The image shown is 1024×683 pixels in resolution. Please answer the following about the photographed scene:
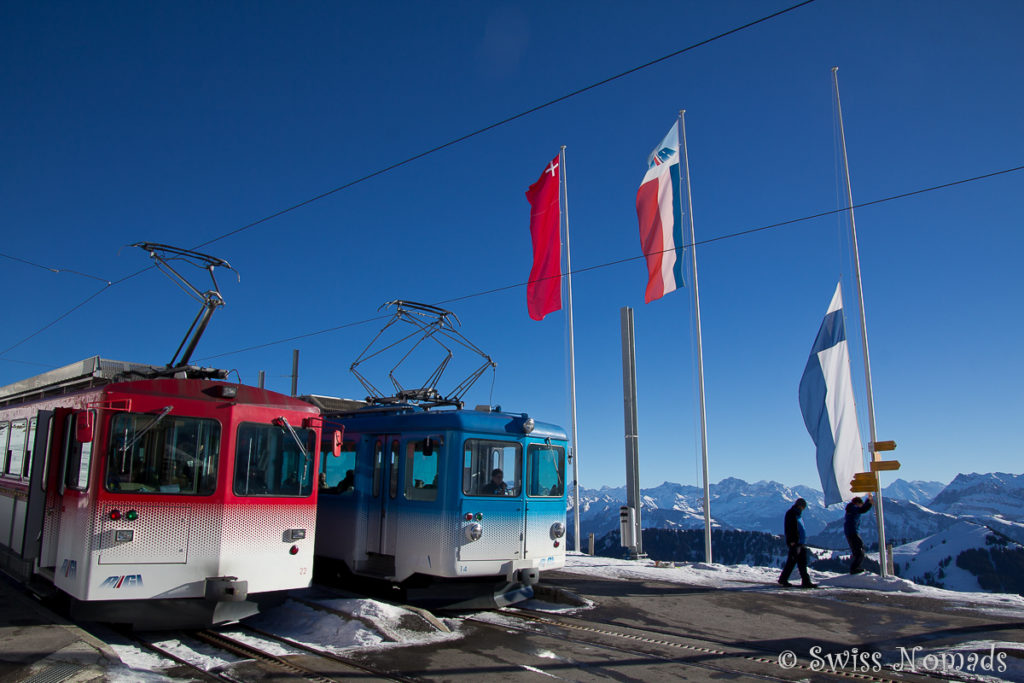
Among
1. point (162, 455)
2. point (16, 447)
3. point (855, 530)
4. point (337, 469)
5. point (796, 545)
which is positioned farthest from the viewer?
point (855, 530)

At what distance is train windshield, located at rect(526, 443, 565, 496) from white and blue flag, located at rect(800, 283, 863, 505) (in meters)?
8.68

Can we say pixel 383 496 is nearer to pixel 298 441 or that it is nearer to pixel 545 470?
pixel 298 441

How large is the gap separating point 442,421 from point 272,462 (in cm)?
265

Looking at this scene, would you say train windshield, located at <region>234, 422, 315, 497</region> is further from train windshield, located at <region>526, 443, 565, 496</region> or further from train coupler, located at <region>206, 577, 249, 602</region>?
train windshield, located at <region>526, 443, 565, 496</region>

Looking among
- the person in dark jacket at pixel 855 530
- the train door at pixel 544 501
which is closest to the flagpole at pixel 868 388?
the person in dark jacket at pixel 855 530

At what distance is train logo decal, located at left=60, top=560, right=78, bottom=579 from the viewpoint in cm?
789

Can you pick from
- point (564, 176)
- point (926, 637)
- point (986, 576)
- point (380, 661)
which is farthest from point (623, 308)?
point (986, 576)

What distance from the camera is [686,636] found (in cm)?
929

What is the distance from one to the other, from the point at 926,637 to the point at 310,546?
27.4 feet

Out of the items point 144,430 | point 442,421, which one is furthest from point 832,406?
point 144,430

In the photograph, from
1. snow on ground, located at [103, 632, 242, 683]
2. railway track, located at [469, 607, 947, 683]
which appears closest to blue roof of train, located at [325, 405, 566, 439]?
railway track, located at [469, 607, 947, 683]

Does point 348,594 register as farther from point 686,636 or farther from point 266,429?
point 686,636

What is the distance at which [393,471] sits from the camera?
11.3m

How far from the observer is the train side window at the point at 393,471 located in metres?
11.3
